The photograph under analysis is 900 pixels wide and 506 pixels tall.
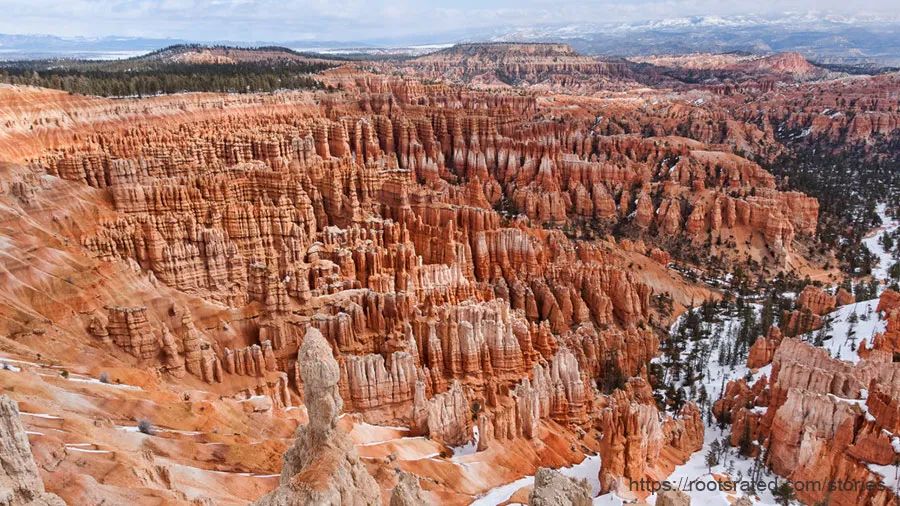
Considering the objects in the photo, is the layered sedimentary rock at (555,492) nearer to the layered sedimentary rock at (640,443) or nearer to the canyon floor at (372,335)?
the canyon floor at (372,335)

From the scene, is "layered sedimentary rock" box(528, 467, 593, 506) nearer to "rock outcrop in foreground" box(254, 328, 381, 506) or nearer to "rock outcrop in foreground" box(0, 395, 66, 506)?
"rock outcrop in foreground" box(254, 328, 381, 506)

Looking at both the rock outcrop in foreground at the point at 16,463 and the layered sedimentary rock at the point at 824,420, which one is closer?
the rock outcrop in foreground at the point at 16,463

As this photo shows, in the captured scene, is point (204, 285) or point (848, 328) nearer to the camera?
point (204, 285)

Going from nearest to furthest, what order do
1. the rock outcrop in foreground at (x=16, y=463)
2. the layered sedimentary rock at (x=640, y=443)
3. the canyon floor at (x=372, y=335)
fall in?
the rock outcrop in foreground at (x=16, y=463) < the canyon floor at (x=372, y=335) < the layered sedimentary rock at (x=640, y=443)

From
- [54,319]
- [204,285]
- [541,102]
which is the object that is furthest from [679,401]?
[541,102]

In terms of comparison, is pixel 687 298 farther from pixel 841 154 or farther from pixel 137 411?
pixel 841 154

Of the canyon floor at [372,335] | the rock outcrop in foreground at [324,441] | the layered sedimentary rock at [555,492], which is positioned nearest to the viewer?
the rock outcrop in foreground at [324,441]

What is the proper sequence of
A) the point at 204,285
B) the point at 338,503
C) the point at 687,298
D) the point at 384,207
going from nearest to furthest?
1. the point at 338,503
2. the point at 204,285
3. the point at 384,207
4. the point at 687,298

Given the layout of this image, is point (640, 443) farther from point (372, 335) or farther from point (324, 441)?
point (324, 441)

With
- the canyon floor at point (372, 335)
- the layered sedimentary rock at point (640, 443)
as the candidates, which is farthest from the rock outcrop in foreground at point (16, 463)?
the layered sedimentary rock at point (640, 443)
